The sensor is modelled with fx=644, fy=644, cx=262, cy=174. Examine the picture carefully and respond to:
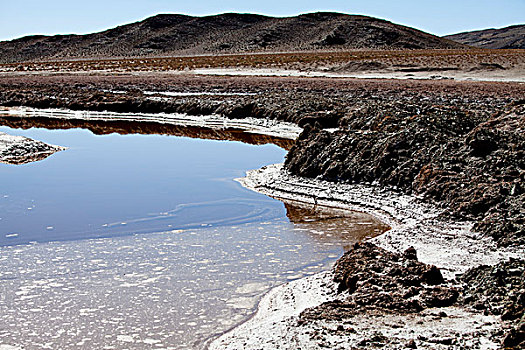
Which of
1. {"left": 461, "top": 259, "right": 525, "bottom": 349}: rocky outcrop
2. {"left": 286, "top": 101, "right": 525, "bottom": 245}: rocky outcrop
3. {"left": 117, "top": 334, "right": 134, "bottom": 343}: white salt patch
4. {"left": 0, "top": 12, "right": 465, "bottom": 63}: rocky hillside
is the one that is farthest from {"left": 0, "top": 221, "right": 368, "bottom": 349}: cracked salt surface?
{"left": 0, "top": 12, "right": 465, "bottom": 63}: rocky hillside

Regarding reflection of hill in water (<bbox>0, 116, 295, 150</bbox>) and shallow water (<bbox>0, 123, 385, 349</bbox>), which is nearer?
shallow water (<bbox>0, 123, 385, 349</bbox>)

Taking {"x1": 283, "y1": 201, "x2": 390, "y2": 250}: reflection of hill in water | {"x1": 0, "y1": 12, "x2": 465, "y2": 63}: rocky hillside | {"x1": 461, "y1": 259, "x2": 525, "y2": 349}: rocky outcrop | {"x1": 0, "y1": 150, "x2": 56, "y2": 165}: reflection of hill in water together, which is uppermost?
{"x1": 0, "y1": 12, "x2": 465, "y2": 63}: rocky hillside

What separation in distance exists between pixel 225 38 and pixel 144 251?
111605 millimetres

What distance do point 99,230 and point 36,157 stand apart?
7.65 metres

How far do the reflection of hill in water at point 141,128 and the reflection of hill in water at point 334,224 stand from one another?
701 cm

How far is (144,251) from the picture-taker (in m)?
7.73

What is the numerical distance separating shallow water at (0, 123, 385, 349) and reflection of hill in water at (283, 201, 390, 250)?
0.05ft

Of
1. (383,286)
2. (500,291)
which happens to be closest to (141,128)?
(383,286)

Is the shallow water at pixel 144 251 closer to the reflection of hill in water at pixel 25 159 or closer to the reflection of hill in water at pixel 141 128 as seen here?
the reflection of hill in water at pixel 25 159

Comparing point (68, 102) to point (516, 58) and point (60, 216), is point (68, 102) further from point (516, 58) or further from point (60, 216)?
point (516, 58)

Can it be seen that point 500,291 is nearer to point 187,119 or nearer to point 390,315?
point 390,315

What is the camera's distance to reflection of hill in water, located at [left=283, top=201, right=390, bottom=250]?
8.45 m

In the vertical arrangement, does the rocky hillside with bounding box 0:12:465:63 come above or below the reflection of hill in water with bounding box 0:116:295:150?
above

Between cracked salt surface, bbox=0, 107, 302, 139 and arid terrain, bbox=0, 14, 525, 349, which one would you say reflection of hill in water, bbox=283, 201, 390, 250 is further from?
cracked salt surface, bbox=0, 107, 302, 139
